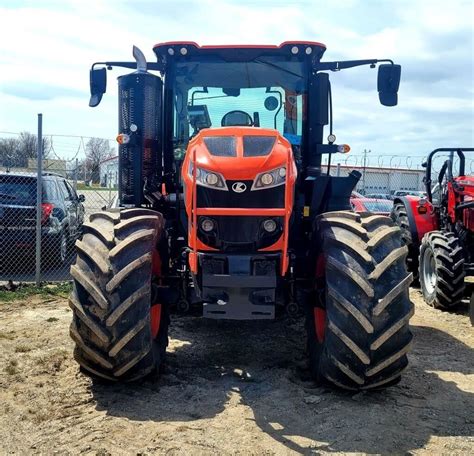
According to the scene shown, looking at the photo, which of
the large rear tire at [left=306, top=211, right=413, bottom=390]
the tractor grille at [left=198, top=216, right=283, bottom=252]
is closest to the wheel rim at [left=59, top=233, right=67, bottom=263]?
the tractor grille at [left=198, top=216, right=283, bottom=252]

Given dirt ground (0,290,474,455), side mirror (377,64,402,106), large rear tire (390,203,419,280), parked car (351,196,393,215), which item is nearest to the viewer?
dirt ground (0,290,474,455)

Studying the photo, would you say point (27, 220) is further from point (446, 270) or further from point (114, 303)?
point (446, 270)

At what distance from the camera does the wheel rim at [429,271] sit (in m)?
8.15

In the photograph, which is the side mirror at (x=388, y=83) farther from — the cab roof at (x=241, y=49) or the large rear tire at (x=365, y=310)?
the large rear tire at (x=365, y=310)

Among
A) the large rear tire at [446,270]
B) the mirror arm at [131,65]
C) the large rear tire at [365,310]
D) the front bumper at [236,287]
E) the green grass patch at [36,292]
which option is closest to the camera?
the large rear tire at [365,310]

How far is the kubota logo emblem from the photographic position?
4211mm

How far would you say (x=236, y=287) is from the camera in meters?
4.14

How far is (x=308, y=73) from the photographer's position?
5.48 metres

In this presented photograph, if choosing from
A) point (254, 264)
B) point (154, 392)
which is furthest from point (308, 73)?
point (154, 392)

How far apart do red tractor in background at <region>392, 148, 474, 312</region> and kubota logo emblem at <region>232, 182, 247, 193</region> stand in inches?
167

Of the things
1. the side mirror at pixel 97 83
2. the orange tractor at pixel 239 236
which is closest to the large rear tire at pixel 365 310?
the orange tractor at pixel 239 236

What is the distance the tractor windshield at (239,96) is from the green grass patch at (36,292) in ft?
12.1

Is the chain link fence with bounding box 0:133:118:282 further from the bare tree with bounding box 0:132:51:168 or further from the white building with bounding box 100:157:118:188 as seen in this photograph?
the white building with bounding box 100:157:118:188

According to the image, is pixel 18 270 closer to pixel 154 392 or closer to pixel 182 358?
pixel 182 358
